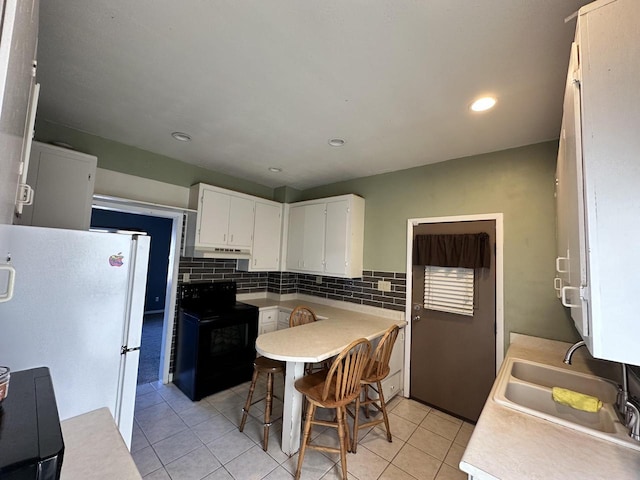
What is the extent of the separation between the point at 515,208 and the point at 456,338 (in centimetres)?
129

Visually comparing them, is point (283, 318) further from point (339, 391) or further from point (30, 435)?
point (30, 435)

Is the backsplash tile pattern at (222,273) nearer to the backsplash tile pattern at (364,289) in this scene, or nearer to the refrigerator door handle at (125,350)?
the backsplash tile pattern at (364,289)

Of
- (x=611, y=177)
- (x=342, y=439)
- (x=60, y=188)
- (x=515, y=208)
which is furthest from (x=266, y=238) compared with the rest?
(x=611, y=177)

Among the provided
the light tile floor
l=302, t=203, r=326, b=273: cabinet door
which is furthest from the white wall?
the light tile floor

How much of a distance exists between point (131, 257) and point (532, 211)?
3000mm

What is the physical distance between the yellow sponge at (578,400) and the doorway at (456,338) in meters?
1.07

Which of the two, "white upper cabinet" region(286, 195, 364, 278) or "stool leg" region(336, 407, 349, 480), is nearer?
"stool leg" region(336, 407, 349, 480)

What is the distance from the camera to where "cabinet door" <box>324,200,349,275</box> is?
3.16 metres

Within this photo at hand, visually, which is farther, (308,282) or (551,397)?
(308,282)

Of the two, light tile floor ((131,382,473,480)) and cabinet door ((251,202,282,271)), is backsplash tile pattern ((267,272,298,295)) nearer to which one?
cabinet door ((251,202,282,271))

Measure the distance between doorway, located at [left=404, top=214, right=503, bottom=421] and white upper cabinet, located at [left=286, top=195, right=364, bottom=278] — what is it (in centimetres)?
62

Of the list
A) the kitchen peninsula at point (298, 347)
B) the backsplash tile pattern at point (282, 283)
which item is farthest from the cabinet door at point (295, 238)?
the kitchen peninsula at point (298, 347)

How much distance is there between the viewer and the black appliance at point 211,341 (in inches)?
106

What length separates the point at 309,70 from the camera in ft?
4.89
